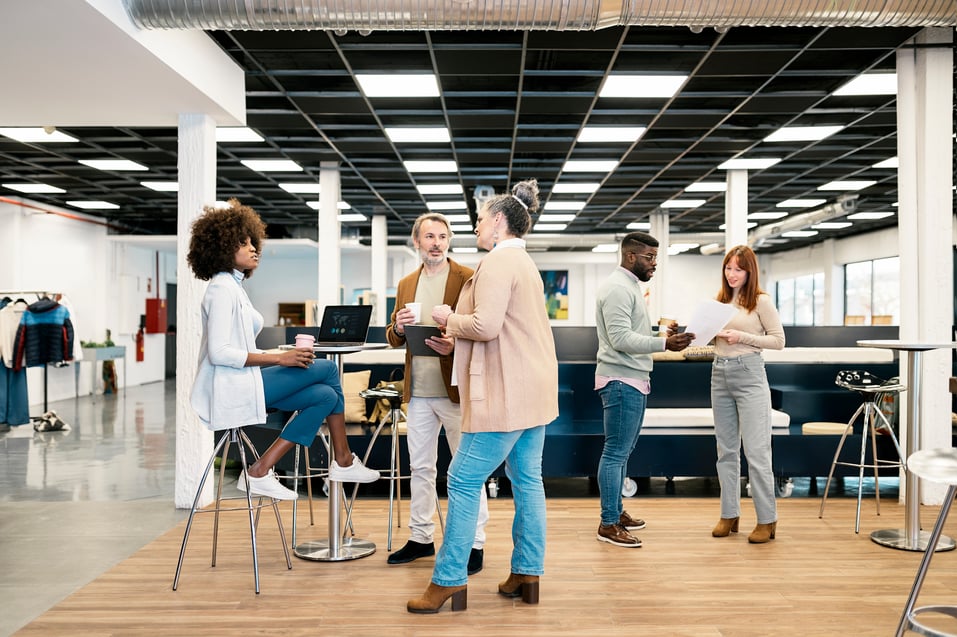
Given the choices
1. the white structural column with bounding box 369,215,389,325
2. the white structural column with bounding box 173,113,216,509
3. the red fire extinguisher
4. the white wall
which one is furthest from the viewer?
the red fire extinguisher

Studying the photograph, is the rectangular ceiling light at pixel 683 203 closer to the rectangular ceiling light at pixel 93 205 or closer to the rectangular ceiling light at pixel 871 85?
the rectangular ceiling light at pixel 871 85

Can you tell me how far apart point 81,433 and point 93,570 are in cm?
578

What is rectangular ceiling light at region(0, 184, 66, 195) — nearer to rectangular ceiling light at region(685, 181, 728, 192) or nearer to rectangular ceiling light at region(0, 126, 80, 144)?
rectangular ceiling light at region(0, 126, 80, 144)

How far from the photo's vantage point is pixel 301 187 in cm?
1204

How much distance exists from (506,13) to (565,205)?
10208 mm

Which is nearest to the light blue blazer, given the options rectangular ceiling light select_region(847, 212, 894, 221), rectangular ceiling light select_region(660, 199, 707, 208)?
rectangular ceiling light select_region(660, 199, 707, 208)

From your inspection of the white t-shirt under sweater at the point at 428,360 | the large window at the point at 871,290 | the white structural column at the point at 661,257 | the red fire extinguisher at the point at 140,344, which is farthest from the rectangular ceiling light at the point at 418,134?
the large window at the point at 871,290

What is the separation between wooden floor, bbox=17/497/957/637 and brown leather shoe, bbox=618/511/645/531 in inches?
2.1

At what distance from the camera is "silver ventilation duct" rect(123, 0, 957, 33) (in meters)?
4.01

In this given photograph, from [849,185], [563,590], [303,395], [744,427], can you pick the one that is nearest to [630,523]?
[744,427]

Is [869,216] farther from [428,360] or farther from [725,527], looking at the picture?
[428,360]

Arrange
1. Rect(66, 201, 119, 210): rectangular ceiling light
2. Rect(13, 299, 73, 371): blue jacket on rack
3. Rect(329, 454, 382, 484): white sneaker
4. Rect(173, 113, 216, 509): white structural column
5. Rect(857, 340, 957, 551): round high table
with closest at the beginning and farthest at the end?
Rect(329, 454, 382, 484): white sneaker → Rect(857, 340, 957, 551): round high table → Rect(173, 113, 216, 509): white structural column → Rect(13, 299, 73, 371): blue jacket on rack → Rect(66, 201, 119, 210): rectangular ceiling light

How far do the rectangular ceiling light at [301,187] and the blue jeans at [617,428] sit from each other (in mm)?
8585

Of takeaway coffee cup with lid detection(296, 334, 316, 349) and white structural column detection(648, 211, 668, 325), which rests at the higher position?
white structural column detection(648, 211, 668, 325)
